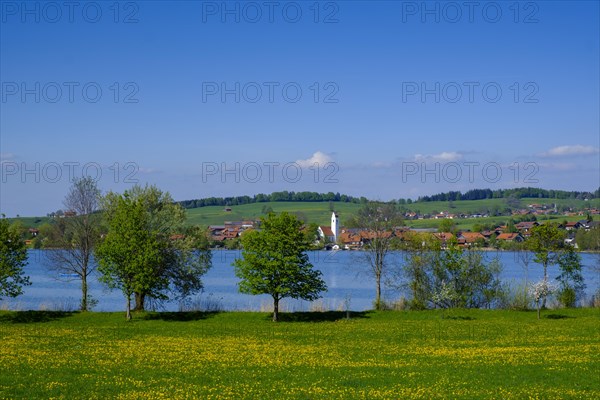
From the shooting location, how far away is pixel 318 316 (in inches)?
2163

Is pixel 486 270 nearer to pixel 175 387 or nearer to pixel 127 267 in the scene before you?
pixel 127 267

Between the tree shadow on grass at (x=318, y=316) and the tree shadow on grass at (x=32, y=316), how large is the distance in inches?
649

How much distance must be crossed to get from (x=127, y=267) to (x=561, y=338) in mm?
32161

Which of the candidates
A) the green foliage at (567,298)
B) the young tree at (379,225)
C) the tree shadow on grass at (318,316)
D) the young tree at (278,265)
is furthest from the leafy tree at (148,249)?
the green foliage at (567,298)

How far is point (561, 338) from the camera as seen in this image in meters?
41.5

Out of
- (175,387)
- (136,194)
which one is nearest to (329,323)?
(136,194)

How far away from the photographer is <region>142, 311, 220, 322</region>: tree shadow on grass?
53.2 m

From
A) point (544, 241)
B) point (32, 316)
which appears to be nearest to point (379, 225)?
point (544, 241)

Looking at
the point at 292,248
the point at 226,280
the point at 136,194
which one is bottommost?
the point at 226,280

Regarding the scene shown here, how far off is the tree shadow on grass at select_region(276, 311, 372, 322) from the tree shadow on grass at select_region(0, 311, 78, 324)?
16485 millimetres

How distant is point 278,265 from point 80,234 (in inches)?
715

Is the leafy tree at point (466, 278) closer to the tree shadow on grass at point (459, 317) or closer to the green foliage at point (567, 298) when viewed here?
the tree shadow on grass at point (459, 317)

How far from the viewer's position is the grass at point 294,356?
971 inches

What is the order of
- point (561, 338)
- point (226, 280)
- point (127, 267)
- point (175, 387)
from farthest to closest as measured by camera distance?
point (226, 280)
point (127, 267)
point (561, 338)
point (175, 387)
